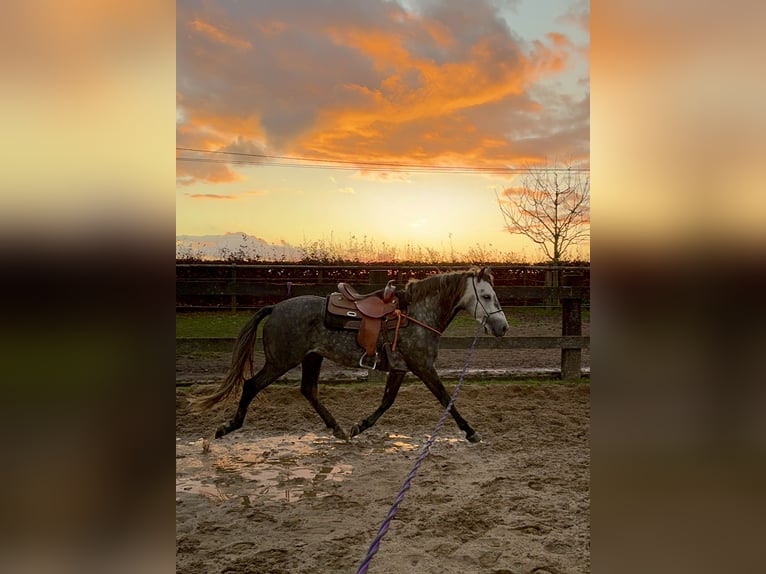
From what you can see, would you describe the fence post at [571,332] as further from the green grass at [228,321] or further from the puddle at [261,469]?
the puddle at [261,469]

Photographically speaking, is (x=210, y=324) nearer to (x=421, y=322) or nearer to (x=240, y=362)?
(x=240, y=362)

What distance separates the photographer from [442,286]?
12.0 feet

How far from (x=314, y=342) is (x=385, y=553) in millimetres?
1730

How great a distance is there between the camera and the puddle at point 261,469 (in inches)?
110

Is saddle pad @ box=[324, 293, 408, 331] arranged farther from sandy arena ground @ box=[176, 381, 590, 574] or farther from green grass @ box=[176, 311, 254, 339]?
green grass @ box=[176, 311, 254, 339]

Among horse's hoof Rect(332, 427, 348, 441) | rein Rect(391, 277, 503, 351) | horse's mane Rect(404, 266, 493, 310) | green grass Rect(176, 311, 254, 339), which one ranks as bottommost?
horse's hoof Rect(332, 427, 348, 441)

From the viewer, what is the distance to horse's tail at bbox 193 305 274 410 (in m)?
3.52

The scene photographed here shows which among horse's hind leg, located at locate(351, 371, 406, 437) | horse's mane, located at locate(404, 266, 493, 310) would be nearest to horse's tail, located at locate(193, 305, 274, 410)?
horse's hind leg, located at locate(351, 371, 406, 437)

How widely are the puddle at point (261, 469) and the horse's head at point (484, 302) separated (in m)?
1.38

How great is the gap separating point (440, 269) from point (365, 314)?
7.39 ft
